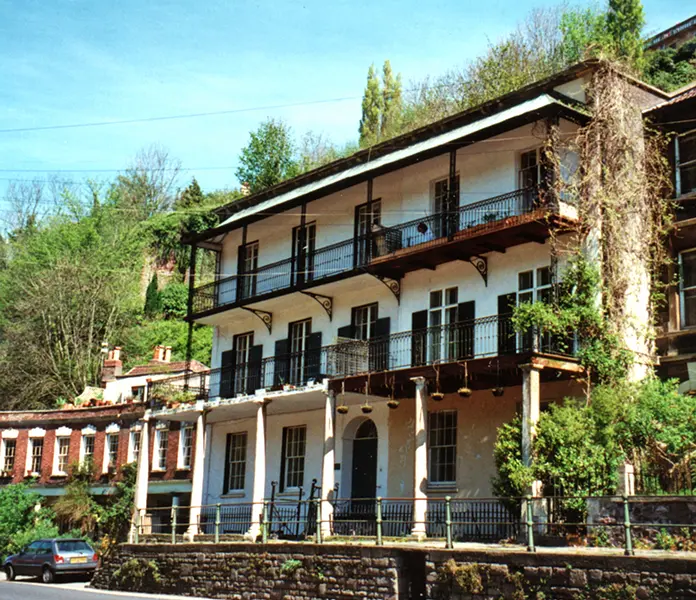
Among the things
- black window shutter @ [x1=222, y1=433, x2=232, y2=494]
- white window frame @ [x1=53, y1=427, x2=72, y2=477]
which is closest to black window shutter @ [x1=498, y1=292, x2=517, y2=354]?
black window shutter @ [x1=222, y1=433, x2=232, y2=494]

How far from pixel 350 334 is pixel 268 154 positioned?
114 feet

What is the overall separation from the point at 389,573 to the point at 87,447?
77.8 feet

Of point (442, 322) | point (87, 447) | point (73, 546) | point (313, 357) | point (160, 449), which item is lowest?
point (73, 546)

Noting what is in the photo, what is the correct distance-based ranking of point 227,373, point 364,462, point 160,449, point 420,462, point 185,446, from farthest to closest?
point 160,449
point 185,446
point 227,373
point 364,462
point 420,462

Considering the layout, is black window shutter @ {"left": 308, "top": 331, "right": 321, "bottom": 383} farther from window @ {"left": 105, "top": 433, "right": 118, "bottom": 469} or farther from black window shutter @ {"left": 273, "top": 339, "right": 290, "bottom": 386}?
window @ {"left": 105, "top": 433, "right": 118, "bottom": 469}

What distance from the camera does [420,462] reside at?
20766 mm

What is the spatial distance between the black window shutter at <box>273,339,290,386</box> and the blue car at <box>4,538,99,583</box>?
7.76m

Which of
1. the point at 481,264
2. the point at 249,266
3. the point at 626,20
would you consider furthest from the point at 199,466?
the point at 626,20

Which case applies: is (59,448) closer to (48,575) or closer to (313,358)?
(48,575)

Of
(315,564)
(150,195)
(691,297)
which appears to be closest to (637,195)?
(691,297)

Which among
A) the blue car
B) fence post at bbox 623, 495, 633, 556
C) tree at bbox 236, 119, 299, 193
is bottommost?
the blue car

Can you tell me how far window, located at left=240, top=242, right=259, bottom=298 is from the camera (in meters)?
30.5

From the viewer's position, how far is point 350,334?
2648cm

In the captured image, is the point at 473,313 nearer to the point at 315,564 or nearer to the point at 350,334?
the point at 350,334
